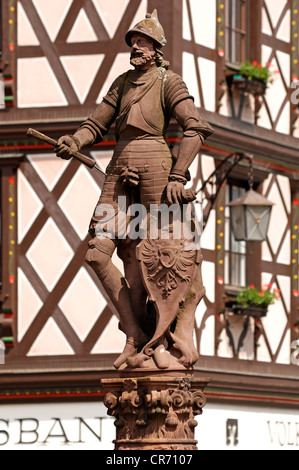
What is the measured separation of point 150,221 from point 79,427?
10420mm

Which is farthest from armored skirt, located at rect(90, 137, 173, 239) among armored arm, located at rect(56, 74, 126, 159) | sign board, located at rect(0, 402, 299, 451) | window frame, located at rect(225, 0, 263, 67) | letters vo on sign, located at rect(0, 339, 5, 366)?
window frame, located at rect(225, 0, 263, 67)

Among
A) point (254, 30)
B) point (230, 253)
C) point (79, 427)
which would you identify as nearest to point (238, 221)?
point (230, 253)

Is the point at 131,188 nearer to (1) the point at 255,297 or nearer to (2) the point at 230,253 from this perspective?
(1) the point at 255,297

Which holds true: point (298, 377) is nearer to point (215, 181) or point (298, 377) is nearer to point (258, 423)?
point (258, 423)

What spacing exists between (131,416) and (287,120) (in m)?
14.0

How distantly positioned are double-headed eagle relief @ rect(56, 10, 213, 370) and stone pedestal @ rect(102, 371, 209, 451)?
0.13 meters

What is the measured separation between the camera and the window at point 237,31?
88.5 ft

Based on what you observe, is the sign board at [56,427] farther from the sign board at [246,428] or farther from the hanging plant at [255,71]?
the hanging plant at [255,71]
